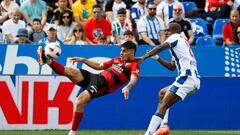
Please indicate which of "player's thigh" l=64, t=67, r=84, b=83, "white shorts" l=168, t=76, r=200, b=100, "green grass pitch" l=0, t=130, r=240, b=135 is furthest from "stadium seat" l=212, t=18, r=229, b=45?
"player's thigh" l=64, t=67, r=84, b=83

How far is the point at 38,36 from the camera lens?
17.8m

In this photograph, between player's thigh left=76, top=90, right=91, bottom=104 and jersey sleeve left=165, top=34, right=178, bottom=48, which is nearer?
jersey sleeve left=165, top=34, right=178, bottom=48

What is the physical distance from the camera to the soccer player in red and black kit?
12.5 metres

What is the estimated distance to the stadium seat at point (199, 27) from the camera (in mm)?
18891

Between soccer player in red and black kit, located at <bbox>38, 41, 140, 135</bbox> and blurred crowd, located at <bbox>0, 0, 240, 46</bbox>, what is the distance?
3.87 m

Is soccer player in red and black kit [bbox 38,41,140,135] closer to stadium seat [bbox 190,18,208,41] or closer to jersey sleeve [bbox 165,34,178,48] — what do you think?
jersey sleeve [bbox 165,34,178,48]

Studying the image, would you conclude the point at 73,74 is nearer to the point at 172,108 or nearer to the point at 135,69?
the point at 135,69

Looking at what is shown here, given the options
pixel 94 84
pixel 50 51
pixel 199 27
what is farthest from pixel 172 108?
pixel 199 27

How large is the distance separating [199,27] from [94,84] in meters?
6.84

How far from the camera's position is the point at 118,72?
13133mm

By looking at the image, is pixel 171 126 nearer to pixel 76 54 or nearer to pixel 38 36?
pixel 76 54

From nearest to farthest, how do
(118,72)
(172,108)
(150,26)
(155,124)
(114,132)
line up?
(155,124)
(118,72)
(114,132)
(172,108)
(150,26)

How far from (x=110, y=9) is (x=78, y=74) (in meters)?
6.43

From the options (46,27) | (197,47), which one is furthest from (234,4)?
(46,27)
